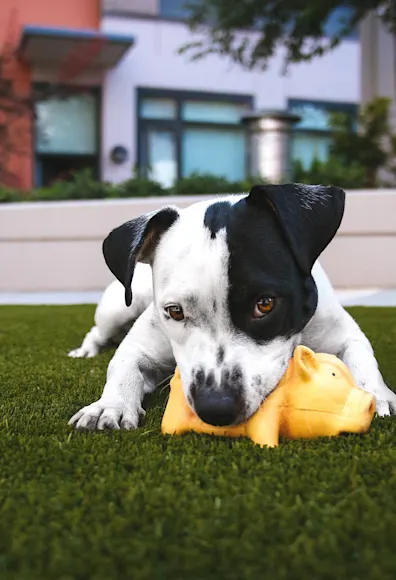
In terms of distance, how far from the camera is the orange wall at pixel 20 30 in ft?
41.6

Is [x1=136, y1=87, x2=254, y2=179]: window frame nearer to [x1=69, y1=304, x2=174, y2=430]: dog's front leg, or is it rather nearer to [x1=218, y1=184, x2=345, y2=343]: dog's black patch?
[x1=69, y1=304, x2=174, y2=430]: dog's front leg

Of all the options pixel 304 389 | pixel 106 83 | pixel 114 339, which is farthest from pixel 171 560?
pixel 106 83

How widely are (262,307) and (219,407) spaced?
349 millimetres

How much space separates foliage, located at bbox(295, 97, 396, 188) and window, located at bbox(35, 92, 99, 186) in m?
5.07

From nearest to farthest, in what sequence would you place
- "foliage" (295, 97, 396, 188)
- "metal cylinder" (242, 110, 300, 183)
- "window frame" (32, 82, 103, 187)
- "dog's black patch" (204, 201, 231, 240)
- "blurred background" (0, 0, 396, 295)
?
"dog's black patch" (204, 201, 231, 240)
"blurred background" (0, 0, 396, 295)
"foliage" (295, 97, 396, 188)
"metal cylinder" (242, 110, 300, 183)
"window frame" (32, 82, 103, 187)

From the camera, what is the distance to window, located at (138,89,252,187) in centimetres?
1369

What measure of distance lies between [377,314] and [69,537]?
3933mm

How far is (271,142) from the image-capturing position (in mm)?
9719

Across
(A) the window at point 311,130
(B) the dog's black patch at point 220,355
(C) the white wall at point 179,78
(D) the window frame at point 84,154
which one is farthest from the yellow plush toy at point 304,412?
(A) the window at point 311,130

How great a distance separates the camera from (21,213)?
794 centimetres

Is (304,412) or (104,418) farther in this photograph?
(104,418)

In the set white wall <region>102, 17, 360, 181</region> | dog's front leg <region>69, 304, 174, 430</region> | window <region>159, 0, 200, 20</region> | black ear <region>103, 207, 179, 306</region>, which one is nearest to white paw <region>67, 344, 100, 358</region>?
dog's front leg <region>69, 304, 174, 430</region>

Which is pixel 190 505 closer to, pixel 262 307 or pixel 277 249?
pixel 262 307

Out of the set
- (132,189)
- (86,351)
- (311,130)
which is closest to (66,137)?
(311,130)
